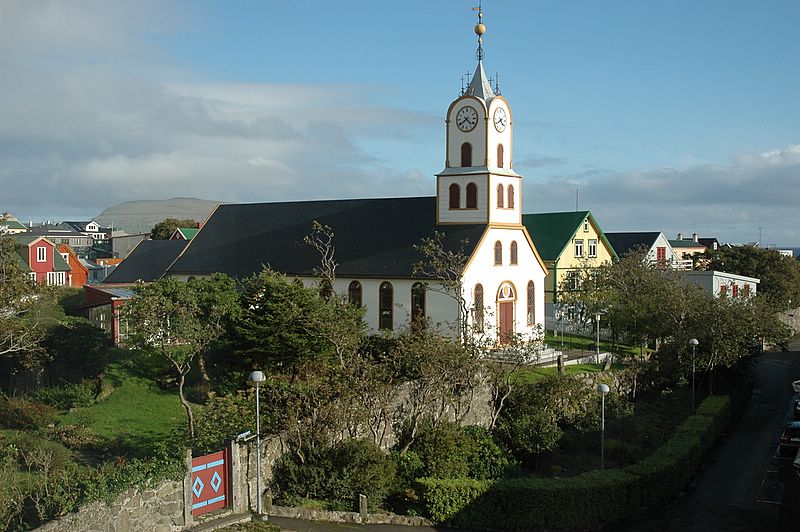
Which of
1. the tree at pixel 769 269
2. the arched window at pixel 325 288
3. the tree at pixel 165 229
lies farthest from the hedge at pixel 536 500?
the tree at pixel 165 229

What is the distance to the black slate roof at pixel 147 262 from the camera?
5141 centimetres

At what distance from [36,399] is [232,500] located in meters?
13.5

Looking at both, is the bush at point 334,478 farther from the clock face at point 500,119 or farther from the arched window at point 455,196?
the clock face at point 500,119

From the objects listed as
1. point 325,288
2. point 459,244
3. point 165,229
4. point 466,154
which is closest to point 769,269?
point 466,154

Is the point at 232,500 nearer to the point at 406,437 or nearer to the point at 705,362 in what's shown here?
the point at 406,437

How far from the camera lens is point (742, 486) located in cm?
2588

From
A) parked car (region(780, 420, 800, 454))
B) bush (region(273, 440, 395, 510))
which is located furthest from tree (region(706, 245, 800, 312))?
bush (region(273, 440, 395, 510))

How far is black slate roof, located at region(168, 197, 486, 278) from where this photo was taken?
39.0 m

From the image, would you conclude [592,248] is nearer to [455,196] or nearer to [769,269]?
[769,269]

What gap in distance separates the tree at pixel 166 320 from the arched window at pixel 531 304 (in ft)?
57.4

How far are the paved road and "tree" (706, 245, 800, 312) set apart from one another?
2872 cm

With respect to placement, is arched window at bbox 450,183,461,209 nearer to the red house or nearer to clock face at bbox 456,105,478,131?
clock face at bbox 456,105,478,131

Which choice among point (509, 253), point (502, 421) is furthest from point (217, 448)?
point (509, 253)

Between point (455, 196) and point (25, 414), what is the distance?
20.9m
